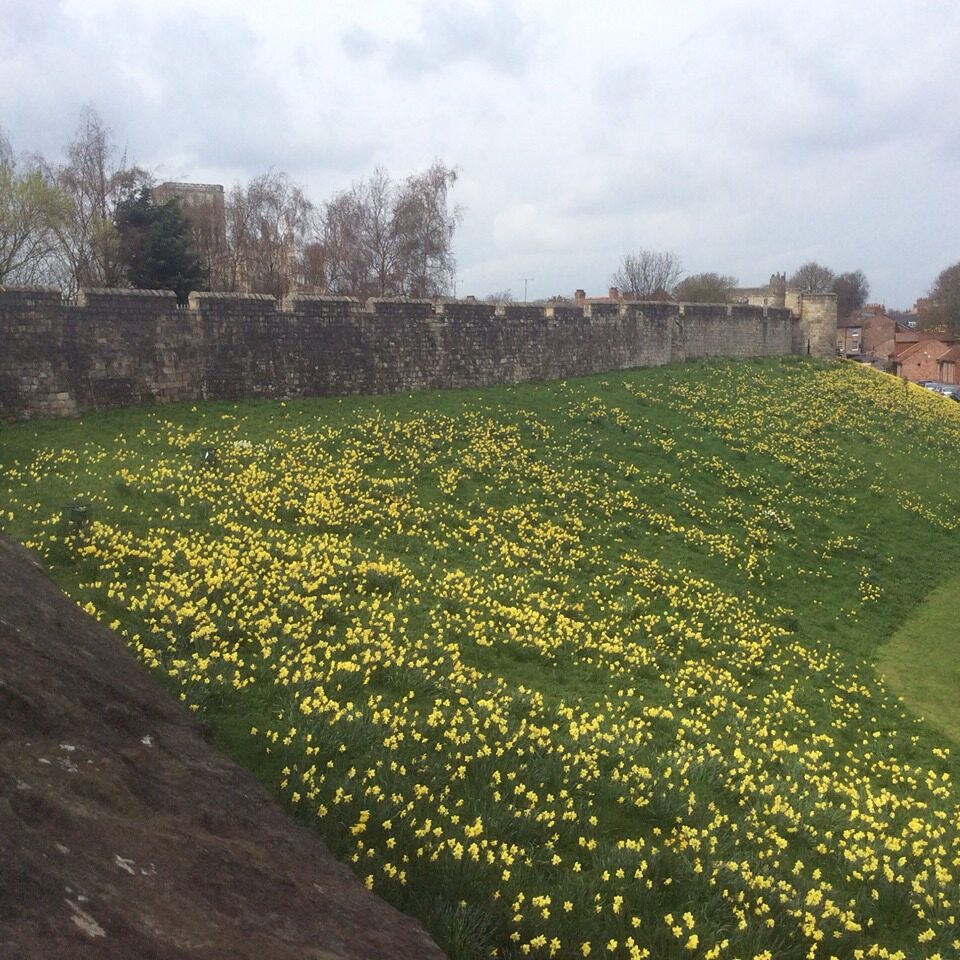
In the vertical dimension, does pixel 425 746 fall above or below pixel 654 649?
above

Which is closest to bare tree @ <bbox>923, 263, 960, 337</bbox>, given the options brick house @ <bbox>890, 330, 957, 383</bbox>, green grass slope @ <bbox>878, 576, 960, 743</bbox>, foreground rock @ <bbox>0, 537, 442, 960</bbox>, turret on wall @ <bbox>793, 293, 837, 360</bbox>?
brick house @ <bbox>890, 330, 957, 383</bbox>

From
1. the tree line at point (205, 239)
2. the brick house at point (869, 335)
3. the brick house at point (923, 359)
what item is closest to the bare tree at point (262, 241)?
the tree line at point (205, 239)

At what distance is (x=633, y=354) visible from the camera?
90.1 feet

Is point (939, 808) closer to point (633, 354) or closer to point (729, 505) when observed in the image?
point (729, 505)

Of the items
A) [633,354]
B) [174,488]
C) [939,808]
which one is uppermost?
[633,354]

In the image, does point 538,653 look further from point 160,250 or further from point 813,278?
point 813,278

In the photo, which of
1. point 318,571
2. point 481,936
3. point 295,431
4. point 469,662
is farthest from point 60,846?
point 295,431

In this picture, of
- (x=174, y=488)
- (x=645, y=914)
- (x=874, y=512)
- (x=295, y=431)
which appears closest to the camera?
(x=645, y=914)

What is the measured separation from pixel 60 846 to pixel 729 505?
48.9ft

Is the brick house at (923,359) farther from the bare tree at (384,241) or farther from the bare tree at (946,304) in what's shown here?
the bare tree at (384,241)

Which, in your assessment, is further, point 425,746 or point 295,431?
point 295,431

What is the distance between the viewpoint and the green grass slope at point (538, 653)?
16.3 feet

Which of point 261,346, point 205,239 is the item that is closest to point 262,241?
point 205,239

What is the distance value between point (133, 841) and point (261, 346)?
578 inches
